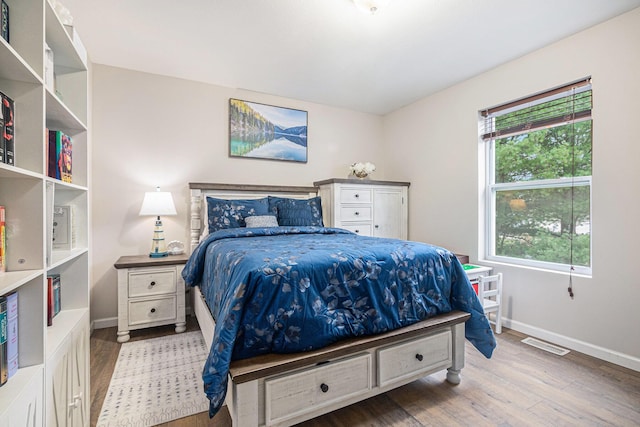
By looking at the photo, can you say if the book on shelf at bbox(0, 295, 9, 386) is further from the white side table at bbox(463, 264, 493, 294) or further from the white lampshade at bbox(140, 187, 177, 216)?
the white side table at bbox(463, 264, 493, 294)

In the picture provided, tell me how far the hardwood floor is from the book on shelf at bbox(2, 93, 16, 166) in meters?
1.34

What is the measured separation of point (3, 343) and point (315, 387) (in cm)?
107

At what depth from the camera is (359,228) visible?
137 inches

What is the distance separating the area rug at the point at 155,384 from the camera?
1.55m

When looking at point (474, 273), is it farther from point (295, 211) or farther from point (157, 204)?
point (157, 204)

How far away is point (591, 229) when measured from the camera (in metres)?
2.26

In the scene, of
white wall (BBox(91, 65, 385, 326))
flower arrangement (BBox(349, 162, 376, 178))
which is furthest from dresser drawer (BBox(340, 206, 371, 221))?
white wall (BBox(91, 65, 385, 326))

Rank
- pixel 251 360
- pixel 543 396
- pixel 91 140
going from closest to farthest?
pixel 251 360 < pixel 543 396 < pixel 91 140

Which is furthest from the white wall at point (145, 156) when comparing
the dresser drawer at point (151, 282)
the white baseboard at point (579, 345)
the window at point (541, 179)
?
the white baseboard at point (579, 345)

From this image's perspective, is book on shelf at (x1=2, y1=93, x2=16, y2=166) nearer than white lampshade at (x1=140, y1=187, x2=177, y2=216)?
Yes

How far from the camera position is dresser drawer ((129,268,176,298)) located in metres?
2.47

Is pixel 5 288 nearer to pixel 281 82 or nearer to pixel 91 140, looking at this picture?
pixel 91 140

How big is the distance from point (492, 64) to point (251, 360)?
3087mm

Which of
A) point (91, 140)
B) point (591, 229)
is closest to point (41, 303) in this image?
point (91, 140)
